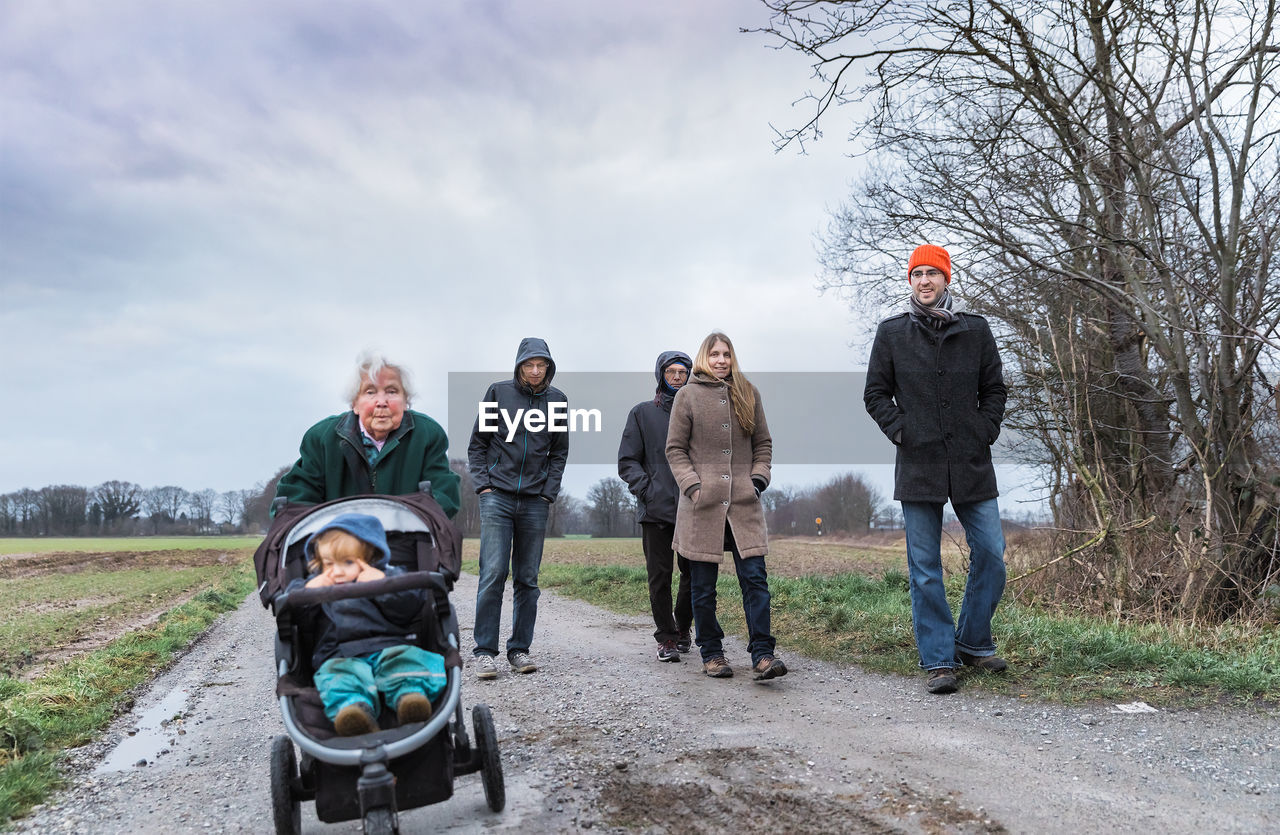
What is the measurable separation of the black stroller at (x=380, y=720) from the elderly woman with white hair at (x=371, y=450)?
53cm

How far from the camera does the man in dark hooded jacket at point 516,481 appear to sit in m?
6.70

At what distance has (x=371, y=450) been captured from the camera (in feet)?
14.3

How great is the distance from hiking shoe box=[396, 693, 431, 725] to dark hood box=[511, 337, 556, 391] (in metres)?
3.92

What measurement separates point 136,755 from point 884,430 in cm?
465

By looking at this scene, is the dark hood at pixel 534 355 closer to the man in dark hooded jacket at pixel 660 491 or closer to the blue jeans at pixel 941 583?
the man in dark hooded jacket at pixel 660 491

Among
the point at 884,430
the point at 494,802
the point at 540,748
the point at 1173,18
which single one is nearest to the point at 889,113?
the point at 1173,18

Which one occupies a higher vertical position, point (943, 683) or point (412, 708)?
point (412, 708)

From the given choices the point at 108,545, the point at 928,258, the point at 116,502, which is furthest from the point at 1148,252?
the point at 116,502

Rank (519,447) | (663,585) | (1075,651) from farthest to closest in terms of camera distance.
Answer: (663,585), (519,447), (1075,651)

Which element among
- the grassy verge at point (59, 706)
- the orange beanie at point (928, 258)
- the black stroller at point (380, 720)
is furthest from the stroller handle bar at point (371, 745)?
the orange beanie at point (928, 258)

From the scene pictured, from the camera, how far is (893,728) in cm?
450

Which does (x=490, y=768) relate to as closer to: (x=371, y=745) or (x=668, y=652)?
(x=371, y=745)

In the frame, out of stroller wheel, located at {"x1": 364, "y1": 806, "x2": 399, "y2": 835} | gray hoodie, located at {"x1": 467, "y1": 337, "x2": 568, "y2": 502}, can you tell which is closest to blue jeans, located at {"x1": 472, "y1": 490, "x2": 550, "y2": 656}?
gray hoodie, located at {"x1": 467, "y1": 337, "x2": 568, "y2": 502}

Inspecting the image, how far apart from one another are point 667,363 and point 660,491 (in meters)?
1.05
